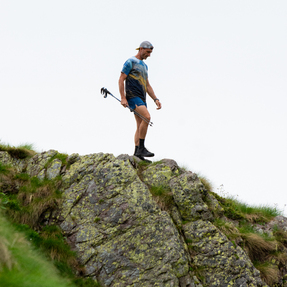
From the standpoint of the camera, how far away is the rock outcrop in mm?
6621

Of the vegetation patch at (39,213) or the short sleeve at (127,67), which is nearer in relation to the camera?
the vegetation patch at (39,213)

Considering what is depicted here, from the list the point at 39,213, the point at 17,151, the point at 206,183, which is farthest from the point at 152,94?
the point at 39,213

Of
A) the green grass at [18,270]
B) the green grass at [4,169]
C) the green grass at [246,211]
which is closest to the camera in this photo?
the green grass at [18,270]

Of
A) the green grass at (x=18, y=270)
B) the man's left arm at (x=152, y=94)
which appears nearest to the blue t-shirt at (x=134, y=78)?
the man's left arm at (x=152, y=94)

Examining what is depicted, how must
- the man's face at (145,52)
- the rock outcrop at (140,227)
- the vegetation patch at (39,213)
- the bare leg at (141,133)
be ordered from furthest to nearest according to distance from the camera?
the man's face at (145,52)
the bare leg at (141,133)
the rock outcrop at (140,227)
the vegetation patch at (39,213)

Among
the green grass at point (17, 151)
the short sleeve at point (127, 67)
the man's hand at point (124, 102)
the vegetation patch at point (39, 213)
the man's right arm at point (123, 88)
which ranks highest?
the short sleeve at point (127, 67)

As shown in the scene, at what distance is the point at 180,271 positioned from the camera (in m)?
6.58

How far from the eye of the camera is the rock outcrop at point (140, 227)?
6621 millimetres

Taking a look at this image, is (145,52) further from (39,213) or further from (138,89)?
(39,213)

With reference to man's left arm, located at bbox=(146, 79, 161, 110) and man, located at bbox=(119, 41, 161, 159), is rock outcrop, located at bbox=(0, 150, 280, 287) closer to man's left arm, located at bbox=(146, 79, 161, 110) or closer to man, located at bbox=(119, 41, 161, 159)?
man, located at bbox=(119, 41, 161, 159)

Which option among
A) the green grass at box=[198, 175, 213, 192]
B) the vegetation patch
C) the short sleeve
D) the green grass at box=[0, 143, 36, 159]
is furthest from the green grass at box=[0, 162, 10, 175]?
the green grass at box=[198, 175, 213, 192]

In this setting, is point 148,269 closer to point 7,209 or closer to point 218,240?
point 218,240

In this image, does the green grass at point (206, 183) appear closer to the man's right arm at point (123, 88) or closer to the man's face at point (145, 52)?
the man's right arm at point (123, 88)

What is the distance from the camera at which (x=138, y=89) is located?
388 inches
